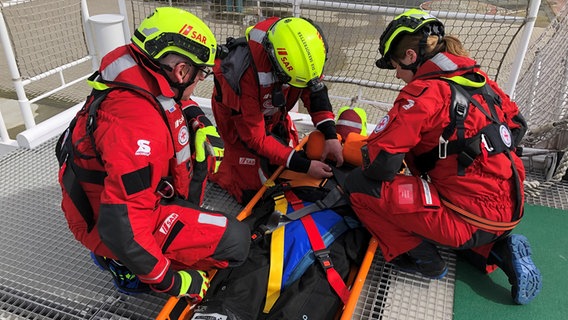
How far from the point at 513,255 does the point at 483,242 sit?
0.56 feet

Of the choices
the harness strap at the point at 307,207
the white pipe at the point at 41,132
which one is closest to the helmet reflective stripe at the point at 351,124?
the harness strap at the point at 307,207

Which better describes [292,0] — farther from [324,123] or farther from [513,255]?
[513,255]

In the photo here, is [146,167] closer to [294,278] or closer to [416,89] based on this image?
[294,278]

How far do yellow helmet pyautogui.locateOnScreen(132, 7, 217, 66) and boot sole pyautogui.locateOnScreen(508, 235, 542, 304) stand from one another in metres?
1.95

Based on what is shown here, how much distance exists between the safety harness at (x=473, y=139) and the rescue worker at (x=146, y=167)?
1233 millimetres

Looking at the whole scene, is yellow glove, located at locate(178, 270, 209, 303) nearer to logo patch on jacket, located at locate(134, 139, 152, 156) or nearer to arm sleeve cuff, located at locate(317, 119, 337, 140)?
logo patch on jacket, located at locate(134, 139, 152, 156)

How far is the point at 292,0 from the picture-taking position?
13.5ft

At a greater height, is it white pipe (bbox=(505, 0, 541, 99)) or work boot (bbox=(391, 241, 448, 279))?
white pipe (bbox=(505, 0, 541, 99))

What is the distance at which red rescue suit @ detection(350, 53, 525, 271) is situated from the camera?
2.26m

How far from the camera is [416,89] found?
226 centimetres

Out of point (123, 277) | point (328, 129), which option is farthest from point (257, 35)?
point (123, 277)

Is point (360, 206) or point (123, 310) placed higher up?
point (360, 206)

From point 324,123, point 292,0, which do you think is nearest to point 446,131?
point 324,123

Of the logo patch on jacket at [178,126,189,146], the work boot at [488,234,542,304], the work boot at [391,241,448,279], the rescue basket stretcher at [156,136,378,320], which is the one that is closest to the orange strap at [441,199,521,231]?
the work boot at [488,234,542,304]
